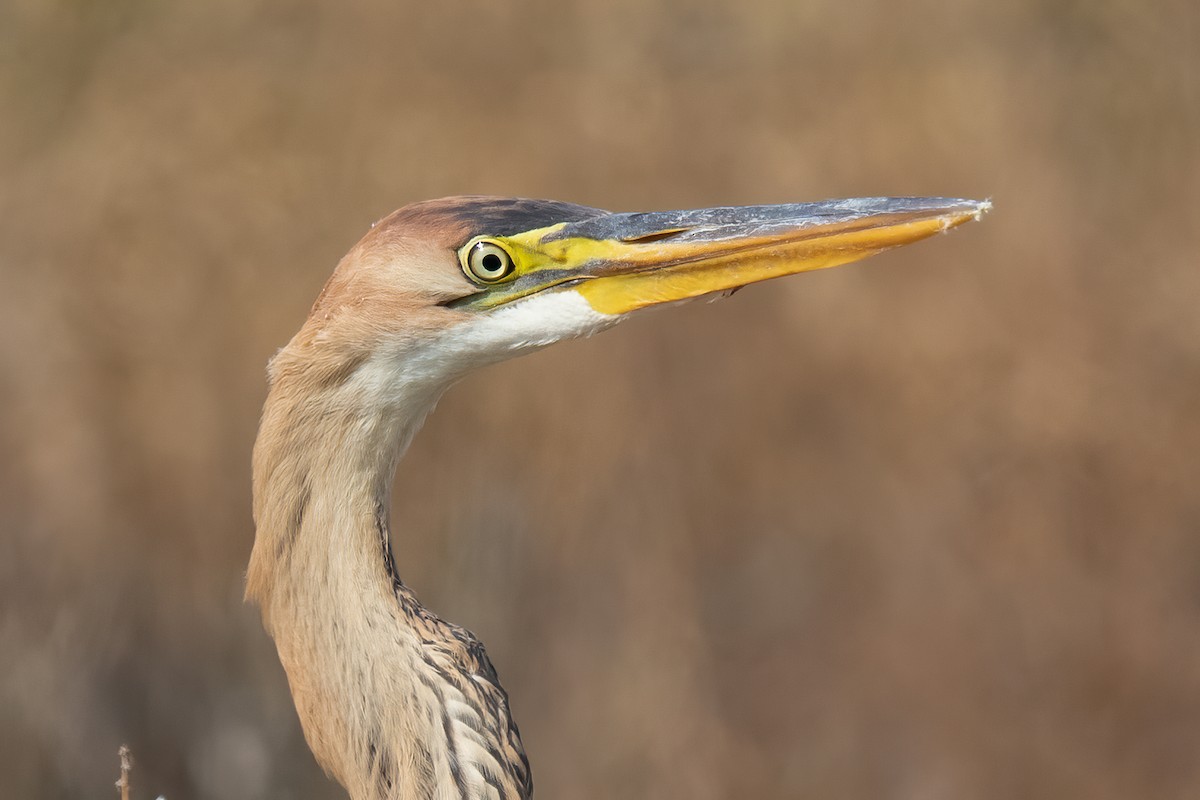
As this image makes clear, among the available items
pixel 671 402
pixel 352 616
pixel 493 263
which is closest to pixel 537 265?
pixel 493 263

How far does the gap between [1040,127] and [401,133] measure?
10.5ft

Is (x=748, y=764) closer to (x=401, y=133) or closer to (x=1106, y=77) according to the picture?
(x=401, y=133)

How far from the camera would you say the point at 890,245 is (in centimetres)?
232

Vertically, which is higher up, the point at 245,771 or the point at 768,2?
the point at 768,2

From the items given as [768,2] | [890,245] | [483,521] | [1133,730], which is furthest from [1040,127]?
[890,245]

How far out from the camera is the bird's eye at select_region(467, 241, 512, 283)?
7.60ft

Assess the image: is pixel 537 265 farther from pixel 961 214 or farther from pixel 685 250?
pixel 961 214

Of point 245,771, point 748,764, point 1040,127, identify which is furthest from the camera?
point 1040,127

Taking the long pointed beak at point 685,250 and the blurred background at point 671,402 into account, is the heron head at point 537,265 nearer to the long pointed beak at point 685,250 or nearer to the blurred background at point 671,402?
the long pointed beak at point 685,250

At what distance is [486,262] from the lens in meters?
2.33

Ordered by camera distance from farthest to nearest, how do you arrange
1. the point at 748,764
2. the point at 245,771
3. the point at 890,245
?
the point at 748,764
the point at 245,771
the point at 890,245

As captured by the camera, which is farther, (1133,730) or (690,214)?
(1133,730)

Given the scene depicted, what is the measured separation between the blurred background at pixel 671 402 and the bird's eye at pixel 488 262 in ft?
11.2

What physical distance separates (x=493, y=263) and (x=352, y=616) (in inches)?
26.6
